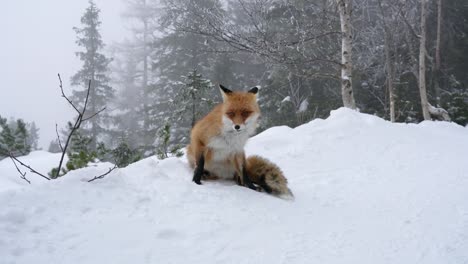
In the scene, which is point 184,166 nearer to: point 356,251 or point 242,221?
point 242,221

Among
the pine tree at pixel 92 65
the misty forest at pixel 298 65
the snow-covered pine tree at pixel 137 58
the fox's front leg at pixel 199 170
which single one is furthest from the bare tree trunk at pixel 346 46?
the snow-covered pine tree at pixel 137 58

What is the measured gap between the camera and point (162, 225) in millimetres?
2809

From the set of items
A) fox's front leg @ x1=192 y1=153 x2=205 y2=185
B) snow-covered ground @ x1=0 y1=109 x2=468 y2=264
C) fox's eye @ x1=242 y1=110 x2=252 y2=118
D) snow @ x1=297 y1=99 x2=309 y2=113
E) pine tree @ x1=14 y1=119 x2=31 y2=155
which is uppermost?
snow @ x1=297 y1=99 x2=309 y2=113

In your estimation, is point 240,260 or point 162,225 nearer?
point 240,260

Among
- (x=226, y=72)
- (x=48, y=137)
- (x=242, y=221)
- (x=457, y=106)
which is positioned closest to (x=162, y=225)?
(x=242, y=221)

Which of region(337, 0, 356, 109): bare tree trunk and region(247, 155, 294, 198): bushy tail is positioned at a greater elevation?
region(337, 0, 356, 109): bare tree trunk

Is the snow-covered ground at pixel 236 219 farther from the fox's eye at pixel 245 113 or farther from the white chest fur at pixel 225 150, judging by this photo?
the fox's eye at pixel 245 113

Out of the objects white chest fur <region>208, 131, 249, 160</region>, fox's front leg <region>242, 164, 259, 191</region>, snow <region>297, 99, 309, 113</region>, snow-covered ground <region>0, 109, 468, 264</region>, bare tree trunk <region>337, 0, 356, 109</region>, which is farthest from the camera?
snow <region>297, 99, 309, 113</region>

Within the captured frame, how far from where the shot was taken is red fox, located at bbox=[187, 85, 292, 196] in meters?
4.16

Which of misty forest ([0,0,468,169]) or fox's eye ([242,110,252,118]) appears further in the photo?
misty forest ([0,0,468,169])

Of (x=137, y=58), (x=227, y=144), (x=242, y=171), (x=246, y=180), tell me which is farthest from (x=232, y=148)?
(x=137, y=58)

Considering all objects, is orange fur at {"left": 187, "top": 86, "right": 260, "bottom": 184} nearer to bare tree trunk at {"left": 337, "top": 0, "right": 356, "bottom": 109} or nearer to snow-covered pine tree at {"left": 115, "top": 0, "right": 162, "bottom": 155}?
bare tree trunk at {"left": 337, "top": 0, "right": 356, "bottom": 109}

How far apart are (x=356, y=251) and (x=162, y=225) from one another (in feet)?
5.23

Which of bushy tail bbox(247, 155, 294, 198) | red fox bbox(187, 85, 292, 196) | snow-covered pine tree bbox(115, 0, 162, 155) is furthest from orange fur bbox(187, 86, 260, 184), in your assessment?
snow-covered pine tree bbox(115, 0, 162, 155)
